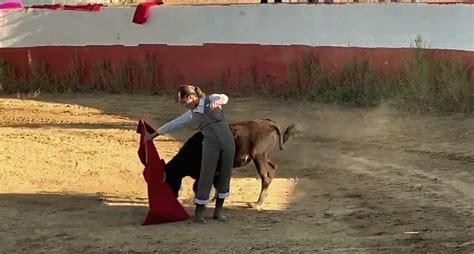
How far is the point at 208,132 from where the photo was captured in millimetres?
8359

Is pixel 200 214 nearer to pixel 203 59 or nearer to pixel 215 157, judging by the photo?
pixel 215 157

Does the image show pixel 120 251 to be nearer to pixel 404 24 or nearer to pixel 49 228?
pixel 49 228

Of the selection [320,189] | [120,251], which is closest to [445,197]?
[320,189]

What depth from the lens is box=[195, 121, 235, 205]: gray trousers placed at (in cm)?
837

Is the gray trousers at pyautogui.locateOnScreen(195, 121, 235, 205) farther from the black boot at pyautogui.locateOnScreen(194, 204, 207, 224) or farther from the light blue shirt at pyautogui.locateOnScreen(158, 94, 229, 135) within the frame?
the light blue shirt at pyautogui.locateOnScreen(158, 94, 229, 135)

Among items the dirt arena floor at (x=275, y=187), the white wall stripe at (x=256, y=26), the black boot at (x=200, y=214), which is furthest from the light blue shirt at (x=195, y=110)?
the white wall stripe at (x=256, y=26)

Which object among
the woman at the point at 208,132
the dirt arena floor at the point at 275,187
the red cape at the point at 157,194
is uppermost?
the woman at the point at 208,132

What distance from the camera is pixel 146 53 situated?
59.3 feet

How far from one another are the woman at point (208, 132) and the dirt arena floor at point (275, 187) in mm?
396

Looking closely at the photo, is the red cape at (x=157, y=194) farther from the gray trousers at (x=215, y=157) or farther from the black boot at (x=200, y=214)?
the gray trousers at (x=215, y=157)

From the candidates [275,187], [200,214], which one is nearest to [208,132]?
[200,214]

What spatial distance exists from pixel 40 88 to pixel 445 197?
11.3 metres

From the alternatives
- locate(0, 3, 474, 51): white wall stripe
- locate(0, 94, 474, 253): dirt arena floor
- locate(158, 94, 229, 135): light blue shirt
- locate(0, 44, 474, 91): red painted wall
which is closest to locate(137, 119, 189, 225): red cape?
locate(0, 94, 474, 253): dirt arena floor

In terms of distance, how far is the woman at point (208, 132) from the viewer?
328 inches
